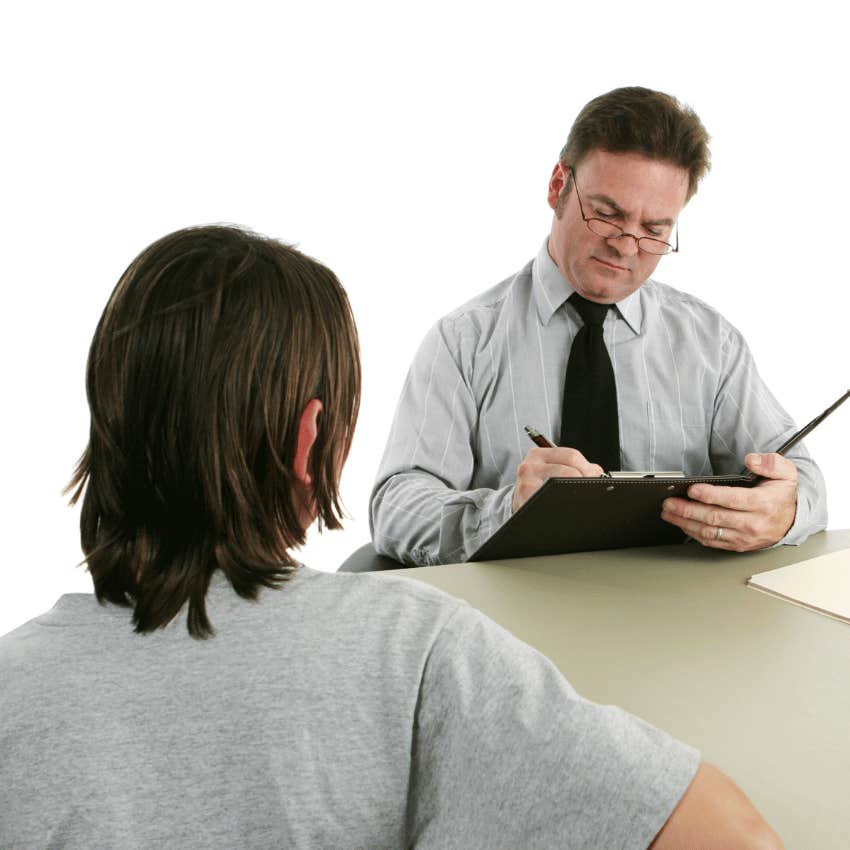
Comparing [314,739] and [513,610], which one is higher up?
[314,739]

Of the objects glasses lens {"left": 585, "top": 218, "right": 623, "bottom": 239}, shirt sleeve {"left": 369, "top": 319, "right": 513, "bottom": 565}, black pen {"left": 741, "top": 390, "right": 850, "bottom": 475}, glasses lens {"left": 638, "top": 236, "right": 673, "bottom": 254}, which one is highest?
Answer: glasses lens {"left": 585, "top": 218, "right": 623, "bottom": 239}

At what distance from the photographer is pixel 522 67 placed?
352 centimetres

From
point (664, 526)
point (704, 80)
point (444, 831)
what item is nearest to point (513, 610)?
point (664, 526)

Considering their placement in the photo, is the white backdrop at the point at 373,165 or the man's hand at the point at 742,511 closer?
the man's hand at the point at 742,511

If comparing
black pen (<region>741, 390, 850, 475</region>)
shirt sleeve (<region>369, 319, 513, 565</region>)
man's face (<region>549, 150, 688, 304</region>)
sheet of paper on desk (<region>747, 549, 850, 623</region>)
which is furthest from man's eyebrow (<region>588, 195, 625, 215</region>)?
sheet of paper on desk (<region>747, 549, 850, 623</region>)

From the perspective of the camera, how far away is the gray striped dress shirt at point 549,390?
2.08 meters

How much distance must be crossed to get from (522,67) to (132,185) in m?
1.45

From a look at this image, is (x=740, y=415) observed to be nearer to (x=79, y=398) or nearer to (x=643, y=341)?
(x=643, y=341)

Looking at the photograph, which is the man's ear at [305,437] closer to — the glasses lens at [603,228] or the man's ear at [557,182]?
the glasses lens at [603,228]

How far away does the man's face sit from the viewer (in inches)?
78.9

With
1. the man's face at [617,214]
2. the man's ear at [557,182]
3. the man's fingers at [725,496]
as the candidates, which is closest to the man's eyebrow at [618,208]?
the man's face at [617,214]

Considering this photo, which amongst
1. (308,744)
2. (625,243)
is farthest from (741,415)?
(308,744)

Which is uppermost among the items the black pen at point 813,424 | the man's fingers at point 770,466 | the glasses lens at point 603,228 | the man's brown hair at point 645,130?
the man's brown hair at point 645,130

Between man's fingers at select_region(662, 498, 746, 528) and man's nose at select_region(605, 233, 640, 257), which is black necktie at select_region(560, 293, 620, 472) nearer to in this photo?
man's nose at select_region(605, 233, 640, 257)
